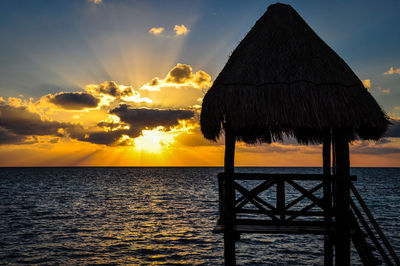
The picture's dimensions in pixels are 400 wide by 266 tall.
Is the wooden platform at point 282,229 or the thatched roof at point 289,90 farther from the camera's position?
the thatched roof at point 289,90

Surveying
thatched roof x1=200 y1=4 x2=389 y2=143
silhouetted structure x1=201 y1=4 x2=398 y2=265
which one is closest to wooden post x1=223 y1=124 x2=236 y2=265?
silhouetted structure x1=201 y1=4 x2=398 y2=265

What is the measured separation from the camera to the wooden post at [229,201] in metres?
7.45

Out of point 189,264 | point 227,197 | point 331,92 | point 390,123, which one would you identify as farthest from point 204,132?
point 189,264

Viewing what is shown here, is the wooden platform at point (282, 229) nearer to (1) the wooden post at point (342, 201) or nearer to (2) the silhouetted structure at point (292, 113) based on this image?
(2) the silhouetted structure at point (292, 113)

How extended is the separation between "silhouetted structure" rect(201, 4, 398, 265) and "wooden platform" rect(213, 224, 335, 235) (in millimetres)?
21

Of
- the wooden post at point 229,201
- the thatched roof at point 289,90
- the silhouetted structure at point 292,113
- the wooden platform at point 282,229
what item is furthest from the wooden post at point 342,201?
the wooden post at point 229,201

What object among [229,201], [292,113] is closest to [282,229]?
[229,201]

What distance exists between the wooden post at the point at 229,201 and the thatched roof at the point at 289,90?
0.50 m

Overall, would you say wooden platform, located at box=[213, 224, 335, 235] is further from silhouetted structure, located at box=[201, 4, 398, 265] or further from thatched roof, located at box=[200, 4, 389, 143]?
thatched roof, located at box=[200, 4, 389, 143]

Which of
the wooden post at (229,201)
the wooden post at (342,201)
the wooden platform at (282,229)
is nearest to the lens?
the wooden platform at (282,229)

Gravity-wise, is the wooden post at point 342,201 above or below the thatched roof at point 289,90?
below

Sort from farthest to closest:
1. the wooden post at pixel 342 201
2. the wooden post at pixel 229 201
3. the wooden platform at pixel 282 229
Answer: the wooden post at pixel 229 201, the wooden post at pixel 342 201, the wooden platform at pixel 282 229

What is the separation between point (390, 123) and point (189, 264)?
31.1ft

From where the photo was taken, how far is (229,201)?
7.52 meters
